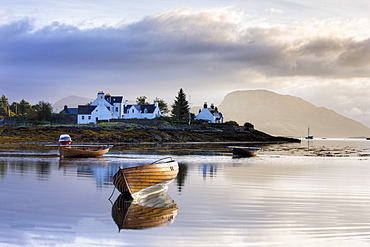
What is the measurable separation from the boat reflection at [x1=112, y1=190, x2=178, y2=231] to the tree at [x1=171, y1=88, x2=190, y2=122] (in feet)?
350

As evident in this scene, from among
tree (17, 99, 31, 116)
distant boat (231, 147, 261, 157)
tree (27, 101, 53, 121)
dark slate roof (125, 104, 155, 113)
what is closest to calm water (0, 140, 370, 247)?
distant boat (231, 147, 261, 157)

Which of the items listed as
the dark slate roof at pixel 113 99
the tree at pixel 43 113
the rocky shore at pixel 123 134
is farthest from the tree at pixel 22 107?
the rocky shore at pixel 123 134

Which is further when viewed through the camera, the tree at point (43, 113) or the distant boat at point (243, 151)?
the tree at point (43, 113)

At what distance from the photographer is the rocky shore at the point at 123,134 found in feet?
259

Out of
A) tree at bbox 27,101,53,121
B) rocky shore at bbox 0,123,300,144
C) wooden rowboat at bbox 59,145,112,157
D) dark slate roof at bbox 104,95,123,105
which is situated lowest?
wooden rowboat at bbox 59,145,112,157

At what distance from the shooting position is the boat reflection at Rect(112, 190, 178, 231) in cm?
1489

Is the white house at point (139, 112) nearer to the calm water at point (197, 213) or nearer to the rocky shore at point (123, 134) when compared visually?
the rocky shore at point (123, 134)

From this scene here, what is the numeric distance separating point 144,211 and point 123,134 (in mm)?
71105

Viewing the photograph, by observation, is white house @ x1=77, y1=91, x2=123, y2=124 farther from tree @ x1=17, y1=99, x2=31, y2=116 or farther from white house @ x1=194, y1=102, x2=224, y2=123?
tree @ x1=17, y1=99, x2=31, y2=116

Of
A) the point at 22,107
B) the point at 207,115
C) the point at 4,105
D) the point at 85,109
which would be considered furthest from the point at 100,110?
the point at 4,105

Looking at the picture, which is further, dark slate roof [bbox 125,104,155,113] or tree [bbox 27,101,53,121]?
dark slate roof [bbox 125,104,155,113]

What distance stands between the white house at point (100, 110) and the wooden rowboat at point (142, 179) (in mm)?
89723

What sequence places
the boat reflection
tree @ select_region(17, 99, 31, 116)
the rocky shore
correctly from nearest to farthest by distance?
the boat reflection < the rocky shore < tree @ select_region(17, 99, 31, 116)

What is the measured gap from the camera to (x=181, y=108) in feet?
423
